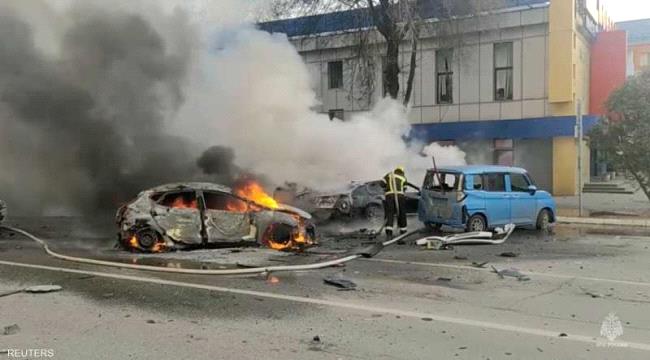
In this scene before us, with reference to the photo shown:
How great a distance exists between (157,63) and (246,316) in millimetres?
10295

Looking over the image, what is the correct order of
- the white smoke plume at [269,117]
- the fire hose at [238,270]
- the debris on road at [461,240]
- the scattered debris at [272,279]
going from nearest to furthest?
the scattered debris at [272,279], the fire hose at [238,270], the debris on road at [461,240], the white smoke plume at [269,117]

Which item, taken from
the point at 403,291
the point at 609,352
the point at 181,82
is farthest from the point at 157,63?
the point at 609,352

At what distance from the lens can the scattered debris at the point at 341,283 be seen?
25.6 ft

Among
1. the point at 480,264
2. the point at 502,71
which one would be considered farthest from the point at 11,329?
the point at 502,71

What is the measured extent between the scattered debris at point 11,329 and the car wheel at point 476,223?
366 inches

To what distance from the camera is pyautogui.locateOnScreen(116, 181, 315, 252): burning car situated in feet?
35.2

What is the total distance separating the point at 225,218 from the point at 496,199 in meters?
6.12

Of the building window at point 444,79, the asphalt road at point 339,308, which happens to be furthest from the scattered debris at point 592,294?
the building window at point 444,79

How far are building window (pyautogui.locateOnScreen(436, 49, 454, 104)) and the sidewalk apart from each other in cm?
654

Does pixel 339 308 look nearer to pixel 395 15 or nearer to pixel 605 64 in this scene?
pixel 395 15

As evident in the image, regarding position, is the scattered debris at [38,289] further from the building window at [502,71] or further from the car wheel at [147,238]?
the building window at [502,71]

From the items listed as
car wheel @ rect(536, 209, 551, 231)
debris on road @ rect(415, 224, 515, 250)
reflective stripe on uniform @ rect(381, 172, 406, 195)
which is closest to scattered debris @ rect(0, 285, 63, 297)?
debris on road @ rect(415, 224, 515, 250)

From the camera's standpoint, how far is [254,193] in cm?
1232

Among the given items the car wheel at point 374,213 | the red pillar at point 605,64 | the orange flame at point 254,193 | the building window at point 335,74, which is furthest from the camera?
the building window at point 335,74
